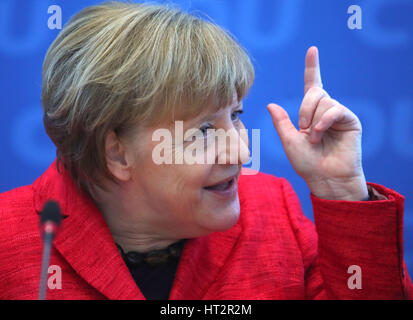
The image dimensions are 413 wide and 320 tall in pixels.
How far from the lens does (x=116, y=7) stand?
1.27 m

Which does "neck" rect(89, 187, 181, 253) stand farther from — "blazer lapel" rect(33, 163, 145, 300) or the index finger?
the index finger

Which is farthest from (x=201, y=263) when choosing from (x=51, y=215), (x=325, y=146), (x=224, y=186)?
(x=51, y=215)

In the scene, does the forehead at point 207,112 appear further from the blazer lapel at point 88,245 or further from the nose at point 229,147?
the blazer lapel at point 88,245

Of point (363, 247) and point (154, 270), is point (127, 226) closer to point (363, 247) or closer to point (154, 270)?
point (154, 270)

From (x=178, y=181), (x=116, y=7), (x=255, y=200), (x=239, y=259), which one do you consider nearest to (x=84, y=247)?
(x=178, y=181)

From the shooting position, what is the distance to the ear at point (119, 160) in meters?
1.22

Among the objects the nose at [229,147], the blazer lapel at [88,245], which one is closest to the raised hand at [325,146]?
the nose at [229,147]

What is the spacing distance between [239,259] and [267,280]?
9cm

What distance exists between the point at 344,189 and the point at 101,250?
2.01 ft

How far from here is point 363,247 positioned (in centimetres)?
115

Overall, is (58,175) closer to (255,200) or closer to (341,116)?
(255,200)

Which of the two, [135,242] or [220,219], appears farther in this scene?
[135,242]

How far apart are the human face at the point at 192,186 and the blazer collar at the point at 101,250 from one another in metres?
0.09
